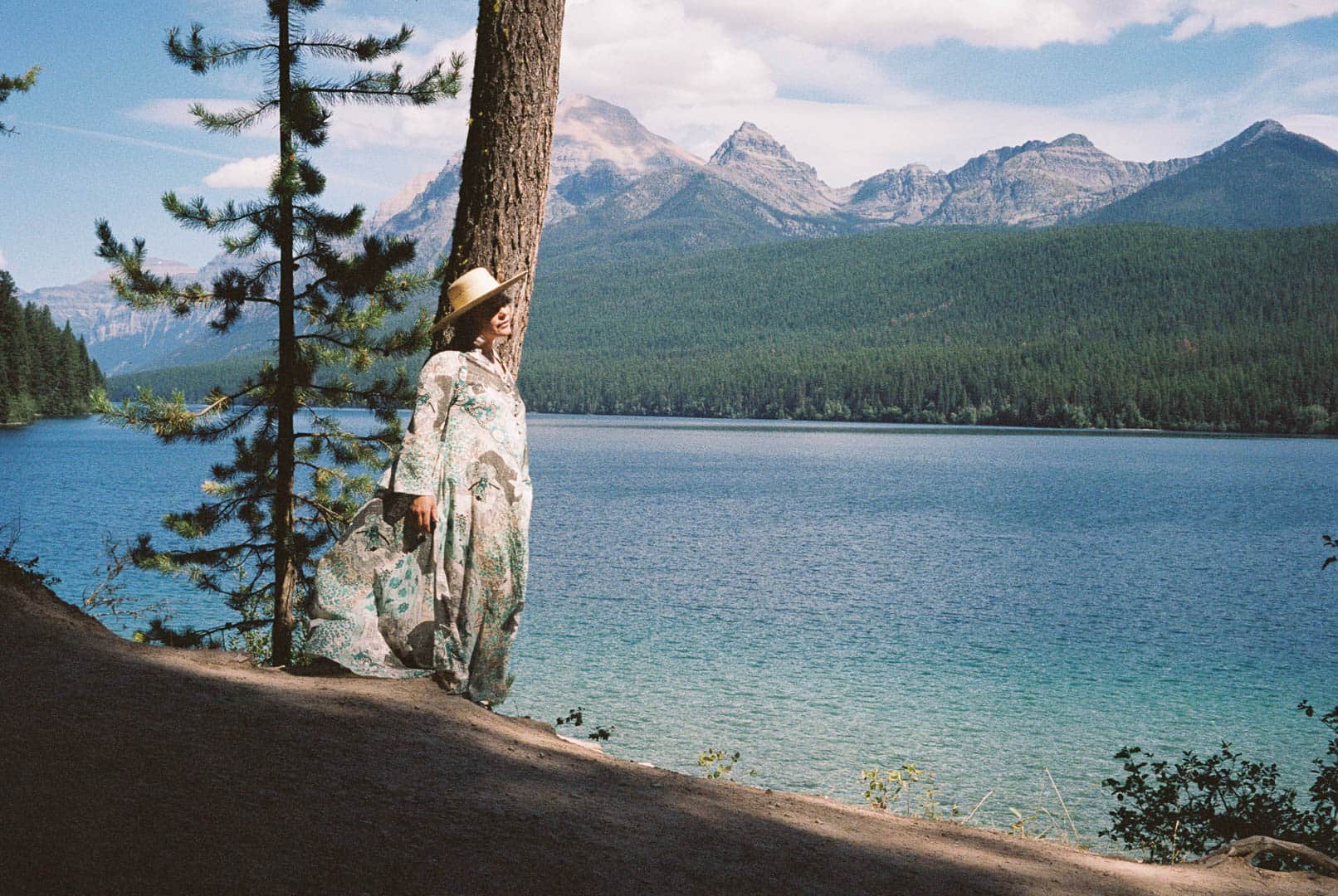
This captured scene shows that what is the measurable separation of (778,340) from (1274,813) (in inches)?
7541

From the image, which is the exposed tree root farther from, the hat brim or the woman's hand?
the hat brim

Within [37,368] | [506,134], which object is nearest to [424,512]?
[506,134]

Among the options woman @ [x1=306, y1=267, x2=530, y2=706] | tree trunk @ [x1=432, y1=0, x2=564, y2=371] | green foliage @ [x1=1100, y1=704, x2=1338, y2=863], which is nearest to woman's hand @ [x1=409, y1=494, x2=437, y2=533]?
woman @ [x1=306, y1=267, x2=530, y2=706]

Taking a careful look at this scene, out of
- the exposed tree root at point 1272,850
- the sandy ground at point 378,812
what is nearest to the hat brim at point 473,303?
the sandy ground at point 378,812

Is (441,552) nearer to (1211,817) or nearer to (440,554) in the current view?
(440,554)

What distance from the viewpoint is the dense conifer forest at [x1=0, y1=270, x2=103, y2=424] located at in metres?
67.7

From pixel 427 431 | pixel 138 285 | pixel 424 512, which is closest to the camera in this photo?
pixel 424 512

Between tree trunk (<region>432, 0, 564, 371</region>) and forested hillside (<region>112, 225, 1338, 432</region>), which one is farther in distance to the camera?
forested hillside (<region>112, 225, 1338, 432</region>)

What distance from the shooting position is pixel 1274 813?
23.1 ft

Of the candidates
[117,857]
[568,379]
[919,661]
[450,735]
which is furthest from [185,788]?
[568,379]

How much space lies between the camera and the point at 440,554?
5.16 meters

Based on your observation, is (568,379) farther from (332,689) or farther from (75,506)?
(332,689)

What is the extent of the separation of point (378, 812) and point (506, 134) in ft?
14.6

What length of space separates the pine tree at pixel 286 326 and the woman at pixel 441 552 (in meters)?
3.75
